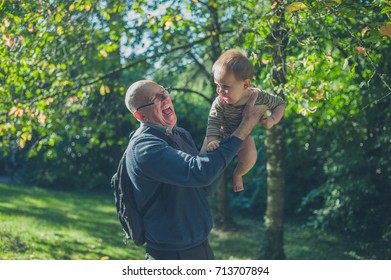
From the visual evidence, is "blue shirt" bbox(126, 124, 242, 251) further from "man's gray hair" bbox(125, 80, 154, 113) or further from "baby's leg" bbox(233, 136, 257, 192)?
"baby's leg" bbox(233, 136, 257, 192)

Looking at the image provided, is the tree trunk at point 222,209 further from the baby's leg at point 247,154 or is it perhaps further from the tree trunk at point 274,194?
the baby's leg at point 247,154

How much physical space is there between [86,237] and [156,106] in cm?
612

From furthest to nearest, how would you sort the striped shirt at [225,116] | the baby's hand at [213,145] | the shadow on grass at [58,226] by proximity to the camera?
the shadow on grass at [58,226] < the striped shirt at [225,116] < the baby's hand at [213,145]

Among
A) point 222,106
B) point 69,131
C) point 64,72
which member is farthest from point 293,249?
point 222,106

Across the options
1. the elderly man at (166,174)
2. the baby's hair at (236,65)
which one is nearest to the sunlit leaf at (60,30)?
the elderly man at (166,174)

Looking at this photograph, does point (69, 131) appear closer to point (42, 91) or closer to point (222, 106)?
point (42, 91)

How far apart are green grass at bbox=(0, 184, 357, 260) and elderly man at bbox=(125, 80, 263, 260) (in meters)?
3.89

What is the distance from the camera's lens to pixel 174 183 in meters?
2.70

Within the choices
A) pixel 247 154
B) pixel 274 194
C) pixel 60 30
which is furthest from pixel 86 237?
pixel 247 154

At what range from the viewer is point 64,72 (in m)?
6.39

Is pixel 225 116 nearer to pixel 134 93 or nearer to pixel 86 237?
pixel 134 93

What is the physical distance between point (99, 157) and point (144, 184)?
11.0 m

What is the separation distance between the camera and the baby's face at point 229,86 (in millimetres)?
2961
